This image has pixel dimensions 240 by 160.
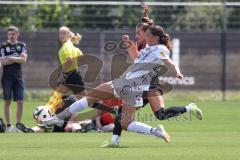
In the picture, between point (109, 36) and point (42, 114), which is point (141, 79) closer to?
point (42, 114)

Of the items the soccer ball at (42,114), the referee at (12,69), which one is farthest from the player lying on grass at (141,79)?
the referee at (12,69)

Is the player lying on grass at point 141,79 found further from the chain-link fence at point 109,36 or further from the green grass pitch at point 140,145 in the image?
the chain-link fence at point 109,36

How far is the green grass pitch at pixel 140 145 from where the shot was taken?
38.6 feet

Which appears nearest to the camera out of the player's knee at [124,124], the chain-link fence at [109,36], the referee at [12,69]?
the player's knee at [124,124]

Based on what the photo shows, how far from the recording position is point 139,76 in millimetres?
13836

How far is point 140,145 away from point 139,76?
1.15 m

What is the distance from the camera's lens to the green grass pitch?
38.6ft

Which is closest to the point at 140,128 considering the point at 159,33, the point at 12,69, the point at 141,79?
→ the point at 141,79

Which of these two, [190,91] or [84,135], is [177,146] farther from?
[190,91]

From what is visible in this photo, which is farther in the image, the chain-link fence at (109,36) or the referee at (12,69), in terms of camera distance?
the chain-link fence at (109,36)

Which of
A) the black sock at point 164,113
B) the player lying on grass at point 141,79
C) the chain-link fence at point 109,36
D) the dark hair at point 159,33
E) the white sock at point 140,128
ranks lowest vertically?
the chain-link fence at point 109,36

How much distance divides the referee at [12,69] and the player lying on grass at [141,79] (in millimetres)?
4585

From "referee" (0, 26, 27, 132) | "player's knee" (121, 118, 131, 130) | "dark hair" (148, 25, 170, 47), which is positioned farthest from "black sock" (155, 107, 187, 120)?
"referee" (0, 26, 27, 132)

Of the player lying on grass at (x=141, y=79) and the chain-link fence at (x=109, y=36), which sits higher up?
the player lying on grass at (x=141, y=79)
